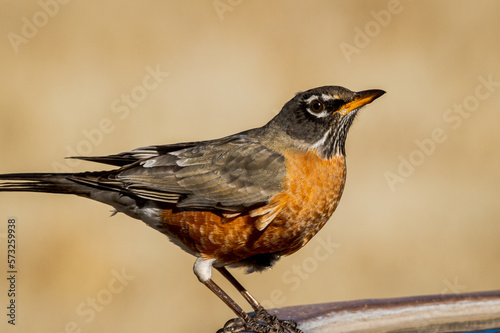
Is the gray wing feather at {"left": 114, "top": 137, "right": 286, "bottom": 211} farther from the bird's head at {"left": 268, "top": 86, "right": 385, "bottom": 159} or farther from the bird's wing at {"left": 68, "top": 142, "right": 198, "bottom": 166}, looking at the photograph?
the bird's head at {"left": 268, "top": 86, "right": 385, "bottom": 159}

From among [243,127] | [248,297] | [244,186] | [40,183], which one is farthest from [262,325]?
[243,127]

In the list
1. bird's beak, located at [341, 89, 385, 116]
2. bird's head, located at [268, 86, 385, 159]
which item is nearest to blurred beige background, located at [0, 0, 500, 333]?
bird's head, located at [268, 86, 385, 159]

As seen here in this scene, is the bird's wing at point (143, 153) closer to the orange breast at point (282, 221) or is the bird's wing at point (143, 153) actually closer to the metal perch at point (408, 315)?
the orange breast at point (282, 221)

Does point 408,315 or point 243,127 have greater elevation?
point 243,127

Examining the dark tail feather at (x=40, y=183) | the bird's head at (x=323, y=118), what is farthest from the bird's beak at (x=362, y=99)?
the dark tail feather at (x=40, y=183)

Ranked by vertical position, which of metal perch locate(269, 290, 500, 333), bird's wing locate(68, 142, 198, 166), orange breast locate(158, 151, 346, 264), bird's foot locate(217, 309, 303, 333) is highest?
bird's wing locate(68, 142, 198, 166)

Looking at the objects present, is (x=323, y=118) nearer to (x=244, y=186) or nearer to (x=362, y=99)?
(x=362, y=99)
